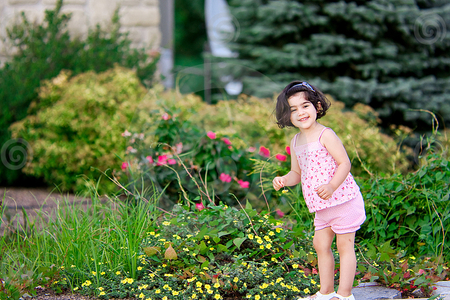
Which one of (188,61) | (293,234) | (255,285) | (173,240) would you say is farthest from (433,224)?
(188,61)

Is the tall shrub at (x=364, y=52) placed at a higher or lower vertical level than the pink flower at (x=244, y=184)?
higher

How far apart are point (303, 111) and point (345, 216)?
54cm

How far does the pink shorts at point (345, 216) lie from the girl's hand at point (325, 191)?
165 millimetres

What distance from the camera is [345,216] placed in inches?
80.2

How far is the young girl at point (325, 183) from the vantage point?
2.03 metres

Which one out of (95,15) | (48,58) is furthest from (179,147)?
(95,15)

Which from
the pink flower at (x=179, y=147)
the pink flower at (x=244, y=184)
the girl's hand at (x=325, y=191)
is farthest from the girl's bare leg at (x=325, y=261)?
the pink flower at (x=179, y=147)

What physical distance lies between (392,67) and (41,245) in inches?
232

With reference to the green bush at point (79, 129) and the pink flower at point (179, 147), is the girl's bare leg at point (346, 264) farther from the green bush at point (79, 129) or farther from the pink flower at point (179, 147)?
the green bush at point (79, 129)

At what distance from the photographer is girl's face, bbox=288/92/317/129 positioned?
2068 mm

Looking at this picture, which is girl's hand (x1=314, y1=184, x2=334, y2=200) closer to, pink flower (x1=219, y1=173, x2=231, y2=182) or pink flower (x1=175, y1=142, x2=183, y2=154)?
pink flower (x1=219, y1=173, x2=231, y2=182)

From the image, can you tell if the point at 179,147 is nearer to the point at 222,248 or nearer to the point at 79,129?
the point at 222,248

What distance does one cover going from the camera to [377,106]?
6.94 m

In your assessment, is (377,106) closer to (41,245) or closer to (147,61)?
(147,61)
